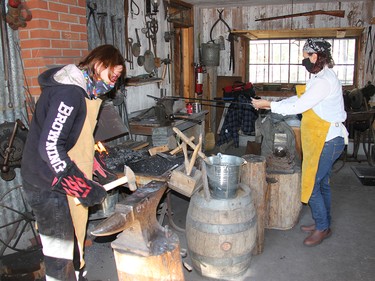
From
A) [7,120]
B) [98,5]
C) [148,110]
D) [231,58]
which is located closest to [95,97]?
[7,120]

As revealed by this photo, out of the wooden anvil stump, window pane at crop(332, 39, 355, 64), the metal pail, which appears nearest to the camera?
the wooden anvil stump

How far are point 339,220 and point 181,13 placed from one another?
479cm

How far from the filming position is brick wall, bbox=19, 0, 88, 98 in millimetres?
3592

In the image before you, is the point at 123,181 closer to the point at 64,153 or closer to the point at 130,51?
the point at 64,153

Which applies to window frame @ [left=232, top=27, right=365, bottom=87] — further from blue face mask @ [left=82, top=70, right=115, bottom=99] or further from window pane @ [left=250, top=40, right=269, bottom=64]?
blue face mask @ [left=82, top=70, right=115, bottom=99]

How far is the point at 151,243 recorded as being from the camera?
245 cm

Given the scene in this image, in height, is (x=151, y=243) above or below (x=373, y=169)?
above

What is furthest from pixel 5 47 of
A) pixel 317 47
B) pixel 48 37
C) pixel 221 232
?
pixel 317 47

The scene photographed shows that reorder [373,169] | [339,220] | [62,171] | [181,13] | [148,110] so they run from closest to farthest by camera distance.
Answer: [62,171]
[339,220]
[148,110]
[373,169]
[181,13]

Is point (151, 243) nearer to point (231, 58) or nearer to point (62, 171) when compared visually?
point (62, 171)

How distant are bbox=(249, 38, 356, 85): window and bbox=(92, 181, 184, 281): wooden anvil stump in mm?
6598

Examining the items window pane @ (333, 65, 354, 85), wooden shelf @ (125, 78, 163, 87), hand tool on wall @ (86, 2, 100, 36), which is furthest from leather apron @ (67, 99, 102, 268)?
window pane @ (333, 65, 354, 85)

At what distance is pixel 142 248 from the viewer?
7.85 feet

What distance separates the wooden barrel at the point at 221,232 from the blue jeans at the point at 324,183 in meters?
0.86
